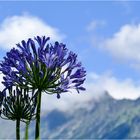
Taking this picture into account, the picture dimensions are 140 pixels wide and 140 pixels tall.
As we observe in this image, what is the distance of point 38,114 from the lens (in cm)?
732

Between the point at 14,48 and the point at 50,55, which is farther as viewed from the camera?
the point at 14,48

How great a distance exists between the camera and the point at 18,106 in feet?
25.4

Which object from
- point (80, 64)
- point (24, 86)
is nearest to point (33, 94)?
point (24, 86)

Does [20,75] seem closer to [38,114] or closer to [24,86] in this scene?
[24,86]

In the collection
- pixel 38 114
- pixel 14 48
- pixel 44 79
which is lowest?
pixel 38 114

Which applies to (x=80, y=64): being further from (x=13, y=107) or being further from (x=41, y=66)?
(x=13, y=107)

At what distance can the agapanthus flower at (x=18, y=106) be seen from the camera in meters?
7.67

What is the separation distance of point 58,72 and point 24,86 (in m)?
0.55

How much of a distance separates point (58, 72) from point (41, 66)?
1.09ft

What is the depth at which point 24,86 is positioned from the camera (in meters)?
7.54

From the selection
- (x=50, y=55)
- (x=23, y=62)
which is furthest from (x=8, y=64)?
(x=50, y=55)

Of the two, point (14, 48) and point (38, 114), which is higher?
point (14, 48)

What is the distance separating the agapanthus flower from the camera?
7.67 m

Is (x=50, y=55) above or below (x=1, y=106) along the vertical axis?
above
